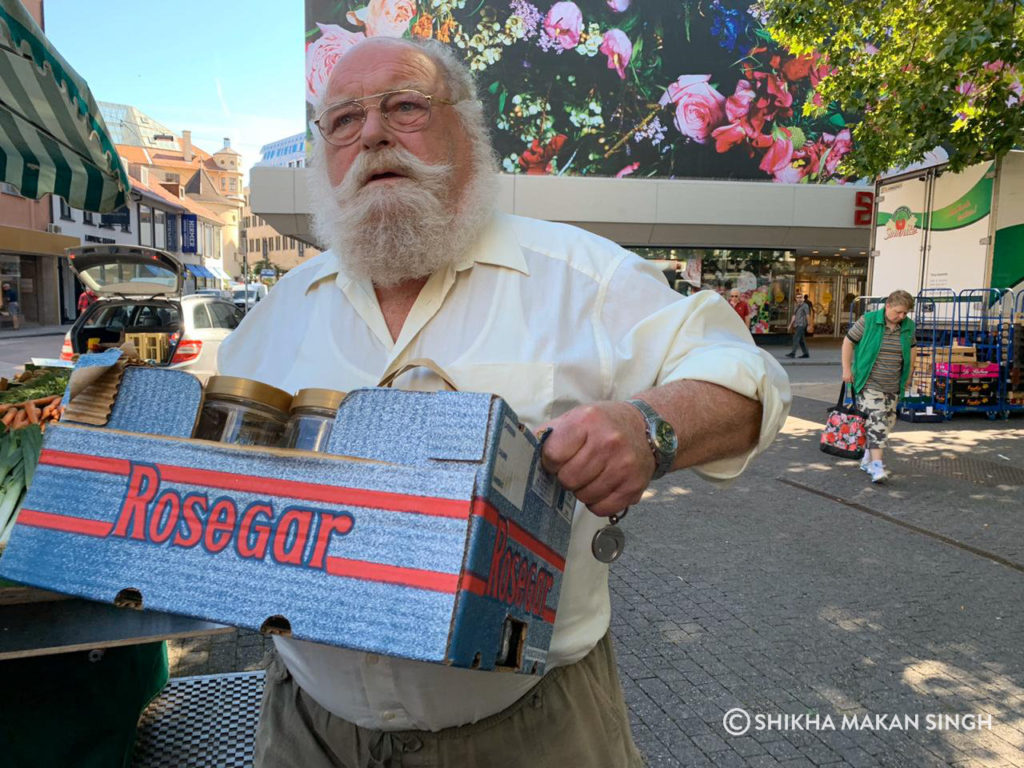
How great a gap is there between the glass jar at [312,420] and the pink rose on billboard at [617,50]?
72.2 feet

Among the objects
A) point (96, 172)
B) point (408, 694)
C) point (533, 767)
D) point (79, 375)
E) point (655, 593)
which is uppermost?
point (96, 172)

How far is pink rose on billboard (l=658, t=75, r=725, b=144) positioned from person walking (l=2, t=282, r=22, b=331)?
25.4 metres

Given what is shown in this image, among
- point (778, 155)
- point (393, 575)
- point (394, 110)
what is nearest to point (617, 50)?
point (778, 155)

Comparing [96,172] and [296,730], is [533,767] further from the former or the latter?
[96,172]

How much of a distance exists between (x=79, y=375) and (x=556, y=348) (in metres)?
0.84

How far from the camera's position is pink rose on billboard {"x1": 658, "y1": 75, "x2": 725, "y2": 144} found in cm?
2114

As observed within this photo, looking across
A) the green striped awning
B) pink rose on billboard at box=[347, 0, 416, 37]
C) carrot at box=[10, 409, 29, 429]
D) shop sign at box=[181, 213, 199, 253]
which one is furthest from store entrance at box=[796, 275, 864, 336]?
shop sign at box=[181, 213, 199, 253]

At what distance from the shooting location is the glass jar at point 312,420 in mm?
1037

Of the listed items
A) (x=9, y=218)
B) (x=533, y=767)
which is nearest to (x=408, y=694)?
(x=533, y=767)

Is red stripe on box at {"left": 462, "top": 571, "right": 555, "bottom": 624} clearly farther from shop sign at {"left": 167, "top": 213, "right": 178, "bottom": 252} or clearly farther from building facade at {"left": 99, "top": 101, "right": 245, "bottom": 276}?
building facade at {"left": 99, "top": 101, "right": 245, "bottom": 276}

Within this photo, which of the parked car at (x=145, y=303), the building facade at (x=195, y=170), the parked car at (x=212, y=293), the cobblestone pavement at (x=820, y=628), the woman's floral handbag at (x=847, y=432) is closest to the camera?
the cobblestone pavement at (x=820, y=628)

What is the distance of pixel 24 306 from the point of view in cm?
3148

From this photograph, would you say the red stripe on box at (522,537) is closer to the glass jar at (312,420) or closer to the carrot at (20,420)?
the glass jar at (312,420)

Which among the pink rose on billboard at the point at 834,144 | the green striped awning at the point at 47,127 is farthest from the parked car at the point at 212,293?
the pink rose on billboard at the point at 834,144
